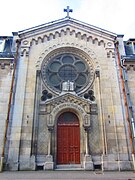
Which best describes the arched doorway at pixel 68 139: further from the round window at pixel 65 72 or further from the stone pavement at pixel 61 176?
the stone pavement at pixel 61 176

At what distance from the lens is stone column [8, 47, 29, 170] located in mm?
10062

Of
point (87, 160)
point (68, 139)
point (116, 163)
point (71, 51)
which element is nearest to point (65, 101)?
point (68, 139)

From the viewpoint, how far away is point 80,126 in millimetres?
11180

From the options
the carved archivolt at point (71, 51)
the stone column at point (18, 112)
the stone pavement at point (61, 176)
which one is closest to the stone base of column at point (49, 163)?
the stone pavement at point (61, 176)

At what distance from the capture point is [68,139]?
11.0 meters

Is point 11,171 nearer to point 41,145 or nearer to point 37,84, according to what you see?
point 41,145

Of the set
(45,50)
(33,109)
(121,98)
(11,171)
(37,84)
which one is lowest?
(11,171)

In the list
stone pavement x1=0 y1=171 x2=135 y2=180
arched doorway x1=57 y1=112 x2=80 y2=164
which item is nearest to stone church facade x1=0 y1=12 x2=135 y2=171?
arched doorway x1=57 y1=112 x2=80 y2=164

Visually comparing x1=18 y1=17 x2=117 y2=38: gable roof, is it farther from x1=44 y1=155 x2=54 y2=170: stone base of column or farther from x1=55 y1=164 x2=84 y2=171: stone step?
x1=55 y1=164 x2=84 y2=171: stone step

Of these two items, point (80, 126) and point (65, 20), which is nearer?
Answer: point (80, 126)

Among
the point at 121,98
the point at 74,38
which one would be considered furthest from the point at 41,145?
the point at 74,38

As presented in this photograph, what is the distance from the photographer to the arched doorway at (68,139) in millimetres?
10578

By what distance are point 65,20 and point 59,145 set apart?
904 centimetres

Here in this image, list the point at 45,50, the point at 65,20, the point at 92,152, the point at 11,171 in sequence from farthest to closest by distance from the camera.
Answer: the point at 65,20, the point at 45,50, the point at 92,152, the point at 11,171
